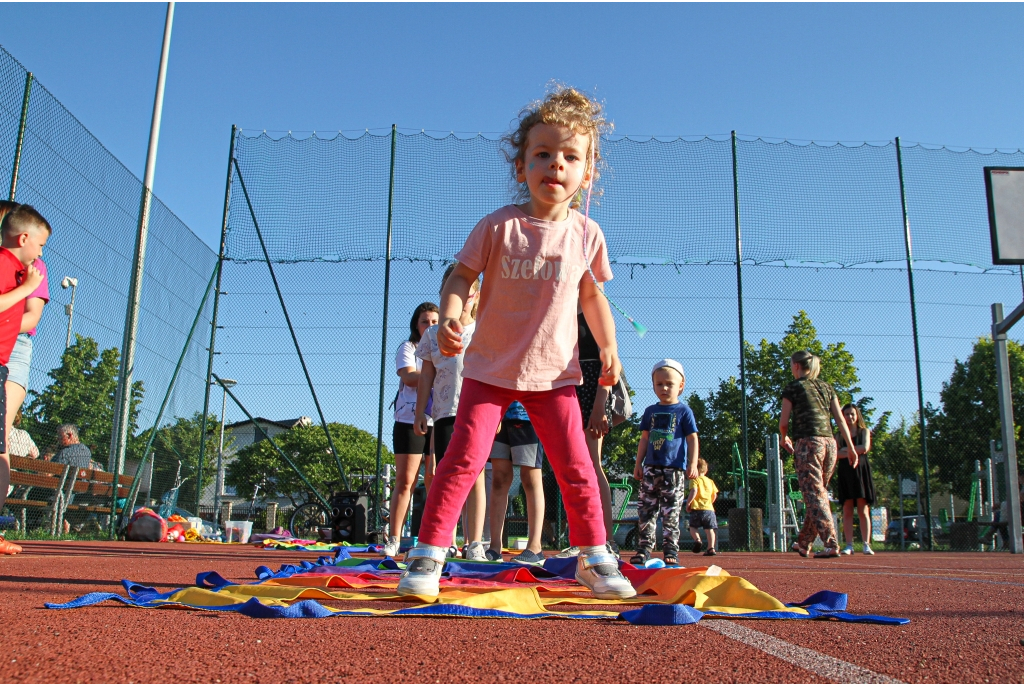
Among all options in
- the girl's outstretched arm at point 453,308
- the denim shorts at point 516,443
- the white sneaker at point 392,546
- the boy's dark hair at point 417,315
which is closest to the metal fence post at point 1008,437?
the denim shorts at point 516,443

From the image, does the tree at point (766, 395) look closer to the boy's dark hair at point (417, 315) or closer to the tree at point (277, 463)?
the boy's dark hair at point (417, 315)

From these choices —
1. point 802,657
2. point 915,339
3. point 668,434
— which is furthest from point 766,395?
point 802,657

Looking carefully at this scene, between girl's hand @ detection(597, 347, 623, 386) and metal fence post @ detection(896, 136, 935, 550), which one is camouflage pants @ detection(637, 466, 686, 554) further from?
metal fence post @ detection(896, 136, 935, 550)

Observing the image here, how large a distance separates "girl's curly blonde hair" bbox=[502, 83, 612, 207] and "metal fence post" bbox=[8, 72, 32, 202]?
18.4 feet

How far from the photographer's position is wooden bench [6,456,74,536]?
7406mm

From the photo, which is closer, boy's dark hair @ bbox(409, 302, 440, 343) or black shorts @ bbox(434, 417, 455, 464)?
black shorts @ bbox(434, 417, 455, 464)

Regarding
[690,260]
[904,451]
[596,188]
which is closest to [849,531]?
[690,260]

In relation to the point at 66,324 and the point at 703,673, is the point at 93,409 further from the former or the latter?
the point at 703,673

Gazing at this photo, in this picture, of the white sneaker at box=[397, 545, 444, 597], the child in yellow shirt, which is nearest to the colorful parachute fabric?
the white sneaker at box=[397, 545, 444, 597]

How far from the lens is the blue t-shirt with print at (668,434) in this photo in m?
5.27

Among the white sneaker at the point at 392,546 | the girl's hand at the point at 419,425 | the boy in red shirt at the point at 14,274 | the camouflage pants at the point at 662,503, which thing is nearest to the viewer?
the boy in red shirt at the point at 14,274

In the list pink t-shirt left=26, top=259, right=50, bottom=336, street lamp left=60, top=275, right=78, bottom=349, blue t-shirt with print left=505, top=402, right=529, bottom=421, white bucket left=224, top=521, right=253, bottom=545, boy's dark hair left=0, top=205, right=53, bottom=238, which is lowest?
white bucket left=224, top=521, right=253, bottom=545

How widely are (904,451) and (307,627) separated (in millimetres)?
40669

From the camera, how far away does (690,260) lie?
11438 millimetres
